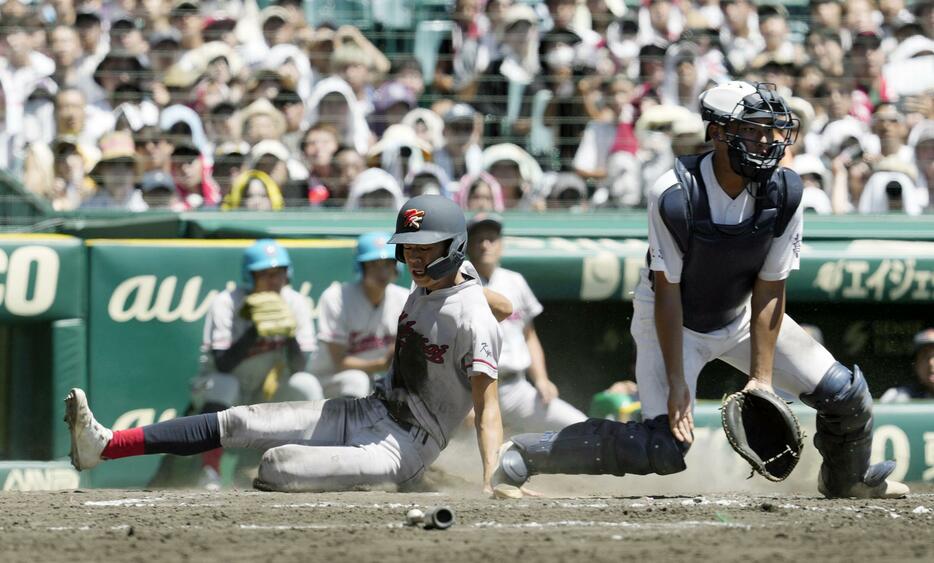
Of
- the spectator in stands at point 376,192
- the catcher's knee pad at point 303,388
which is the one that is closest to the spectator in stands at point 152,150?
the spectator in stands at point 376,192

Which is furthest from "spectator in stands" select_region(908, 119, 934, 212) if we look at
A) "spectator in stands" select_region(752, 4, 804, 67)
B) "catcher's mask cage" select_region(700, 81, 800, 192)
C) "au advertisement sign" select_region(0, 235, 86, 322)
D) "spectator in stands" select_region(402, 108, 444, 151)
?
"au advertisement sign" select_region(0, 235, 86, 322)

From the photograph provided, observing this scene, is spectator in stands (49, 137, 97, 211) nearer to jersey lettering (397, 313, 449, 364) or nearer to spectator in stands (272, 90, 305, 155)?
spectator in stands (272, 90, 305, 155)

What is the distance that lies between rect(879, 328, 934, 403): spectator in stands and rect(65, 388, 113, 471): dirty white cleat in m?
4.40

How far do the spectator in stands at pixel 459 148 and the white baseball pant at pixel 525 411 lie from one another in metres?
2.06

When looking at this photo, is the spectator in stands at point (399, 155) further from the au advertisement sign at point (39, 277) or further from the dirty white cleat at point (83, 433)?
the dirty white cleat at point (83, 433)

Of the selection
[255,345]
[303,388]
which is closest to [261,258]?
[255,345]

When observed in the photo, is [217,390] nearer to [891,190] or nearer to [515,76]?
[515,76]

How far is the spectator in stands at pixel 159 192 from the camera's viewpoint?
336 inches

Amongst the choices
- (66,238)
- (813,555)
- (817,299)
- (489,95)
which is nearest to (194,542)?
(813,555)

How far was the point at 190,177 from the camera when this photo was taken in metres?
8.73

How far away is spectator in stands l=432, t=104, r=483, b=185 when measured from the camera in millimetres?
9031

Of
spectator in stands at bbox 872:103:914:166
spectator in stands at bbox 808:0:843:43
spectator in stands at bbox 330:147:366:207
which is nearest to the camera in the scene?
spectator in stands at bbox 330:147:366:207

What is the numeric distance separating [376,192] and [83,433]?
11.5 feet

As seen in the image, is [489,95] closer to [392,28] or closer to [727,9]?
[392,28]
